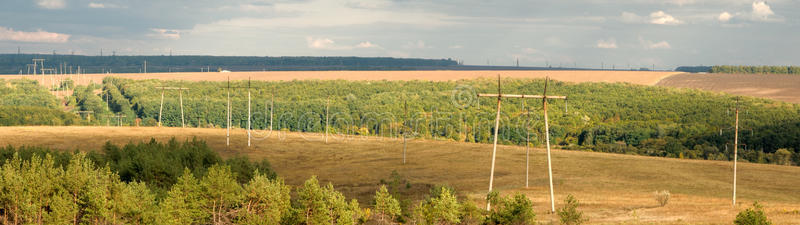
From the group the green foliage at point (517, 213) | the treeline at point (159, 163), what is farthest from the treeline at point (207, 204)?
the treeline at point (159, 163)

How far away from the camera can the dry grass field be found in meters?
68.0

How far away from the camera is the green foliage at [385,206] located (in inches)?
2056

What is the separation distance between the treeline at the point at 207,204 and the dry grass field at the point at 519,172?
11475mm

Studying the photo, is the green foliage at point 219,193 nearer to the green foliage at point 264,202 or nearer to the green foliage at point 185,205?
the green foliage at point 185,205

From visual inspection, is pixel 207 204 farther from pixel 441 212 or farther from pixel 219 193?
pixel 441 212

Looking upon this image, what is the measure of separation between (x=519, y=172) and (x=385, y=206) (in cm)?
5525

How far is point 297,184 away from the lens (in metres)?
92.1

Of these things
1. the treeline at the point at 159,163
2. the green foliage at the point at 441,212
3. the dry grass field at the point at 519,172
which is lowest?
the dry grass field at the point at 519,172

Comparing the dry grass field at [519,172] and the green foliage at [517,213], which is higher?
the green foliage at [517,213]

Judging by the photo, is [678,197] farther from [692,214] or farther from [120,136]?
[120,136]

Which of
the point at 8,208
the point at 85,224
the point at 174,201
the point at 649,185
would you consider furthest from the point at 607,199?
the point at 8,208

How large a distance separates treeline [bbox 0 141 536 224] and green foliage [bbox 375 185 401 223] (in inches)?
1.9

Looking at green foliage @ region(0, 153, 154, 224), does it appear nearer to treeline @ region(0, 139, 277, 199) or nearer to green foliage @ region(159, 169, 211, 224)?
green foliage @ region(159, 169, 211, 224)

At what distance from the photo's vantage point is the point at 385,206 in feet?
173
